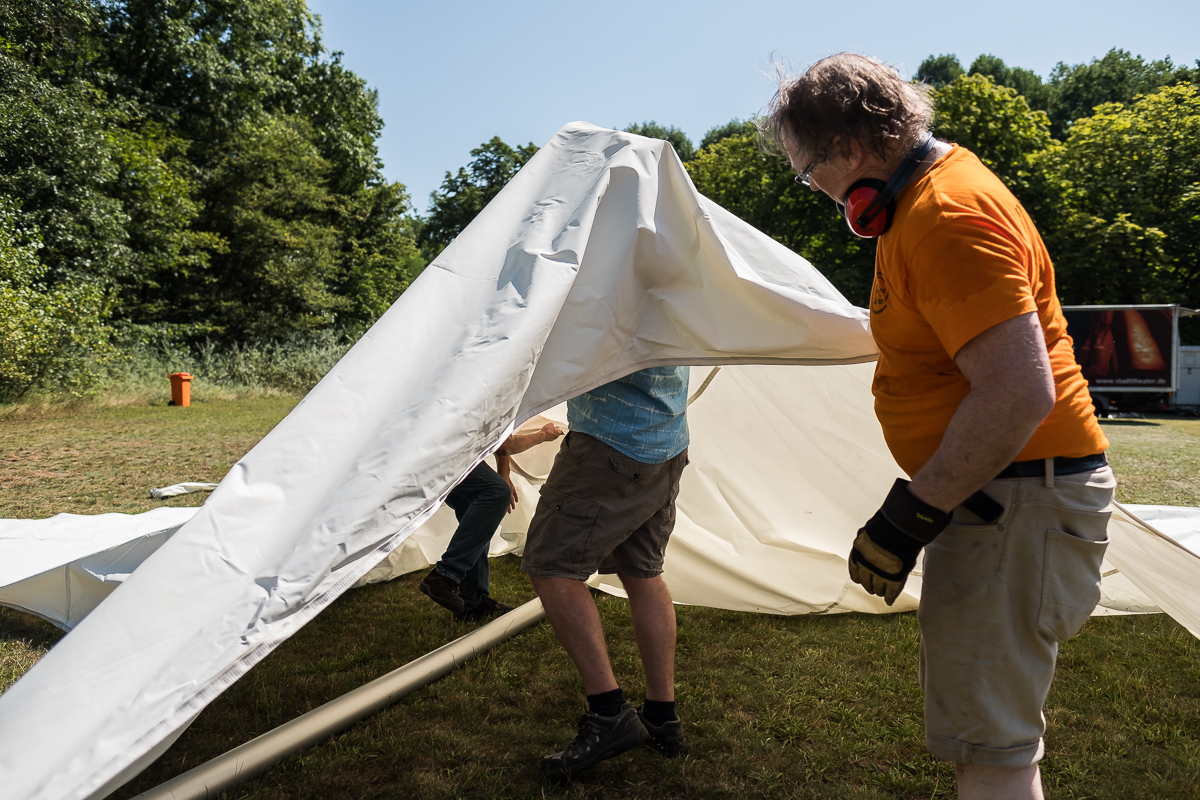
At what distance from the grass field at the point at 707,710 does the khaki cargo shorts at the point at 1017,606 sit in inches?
41.2

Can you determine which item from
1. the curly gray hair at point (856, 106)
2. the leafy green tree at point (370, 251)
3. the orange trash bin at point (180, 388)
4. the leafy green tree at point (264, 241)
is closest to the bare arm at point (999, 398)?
the curly gray hair at point (856, 106)

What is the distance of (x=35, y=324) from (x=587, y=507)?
1445 centimetres

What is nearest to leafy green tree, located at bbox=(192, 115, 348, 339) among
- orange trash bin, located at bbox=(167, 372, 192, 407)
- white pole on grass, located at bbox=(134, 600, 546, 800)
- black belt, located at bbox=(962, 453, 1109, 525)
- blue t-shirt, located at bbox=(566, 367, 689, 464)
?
orange trash bin, located at bbox=(167, 372, 192, 407)

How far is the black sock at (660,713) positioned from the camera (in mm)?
2637

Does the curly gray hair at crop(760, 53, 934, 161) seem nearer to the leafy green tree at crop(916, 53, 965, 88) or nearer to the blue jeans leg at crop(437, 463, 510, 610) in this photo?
the blue jeans leg at crop(437, 463, 510, 610)

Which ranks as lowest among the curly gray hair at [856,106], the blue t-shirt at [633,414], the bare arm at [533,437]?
the bare arm at [533,437]

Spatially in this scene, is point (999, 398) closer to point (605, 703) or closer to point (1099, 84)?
point (605, 703)

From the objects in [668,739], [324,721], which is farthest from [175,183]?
[668,739]

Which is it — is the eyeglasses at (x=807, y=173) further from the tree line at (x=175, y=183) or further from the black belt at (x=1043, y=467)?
the tree line at (x=175, y=183)

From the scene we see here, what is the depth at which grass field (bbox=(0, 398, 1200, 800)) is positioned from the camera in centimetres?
247

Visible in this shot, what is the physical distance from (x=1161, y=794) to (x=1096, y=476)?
60.4 inches

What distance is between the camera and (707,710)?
3.00 meters

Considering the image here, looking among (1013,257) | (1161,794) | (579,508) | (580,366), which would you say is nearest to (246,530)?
(580,366)

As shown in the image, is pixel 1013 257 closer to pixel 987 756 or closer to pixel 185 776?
pixel 987 756
